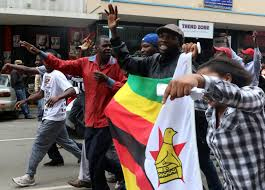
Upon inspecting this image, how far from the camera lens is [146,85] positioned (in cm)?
445

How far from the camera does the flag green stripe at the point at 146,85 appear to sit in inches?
168

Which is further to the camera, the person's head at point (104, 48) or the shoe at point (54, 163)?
the shoe at point (54, 163)

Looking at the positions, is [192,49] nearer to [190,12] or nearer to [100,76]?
[100,76]

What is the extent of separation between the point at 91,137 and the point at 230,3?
17.2 m

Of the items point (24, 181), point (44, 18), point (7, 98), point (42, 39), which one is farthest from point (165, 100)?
point (42, 39)

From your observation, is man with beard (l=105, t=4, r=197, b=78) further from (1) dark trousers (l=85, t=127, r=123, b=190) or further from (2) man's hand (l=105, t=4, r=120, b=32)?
(1) dark trousers (l=85, t=127, r=123, b=190)

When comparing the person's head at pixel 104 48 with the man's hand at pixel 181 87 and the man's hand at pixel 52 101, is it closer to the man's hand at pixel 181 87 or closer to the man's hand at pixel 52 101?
the man's hand at pixel 52 101

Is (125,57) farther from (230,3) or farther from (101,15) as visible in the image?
(230,3)

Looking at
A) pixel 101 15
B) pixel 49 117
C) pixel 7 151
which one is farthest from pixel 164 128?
pixel 101 15

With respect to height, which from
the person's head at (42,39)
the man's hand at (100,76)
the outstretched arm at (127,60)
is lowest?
the person's head at (42,39)

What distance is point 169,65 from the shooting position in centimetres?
434

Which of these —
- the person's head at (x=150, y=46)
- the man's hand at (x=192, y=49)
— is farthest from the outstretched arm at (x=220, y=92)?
the person's head at (x=150, y=46)

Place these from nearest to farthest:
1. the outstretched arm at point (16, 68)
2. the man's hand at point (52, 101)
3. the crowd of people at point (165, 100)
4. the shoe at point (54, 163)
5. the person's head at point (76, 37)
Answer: the crowd of people at point (165, 100) < the man's hand at point (52, 101) < the outstretched arm at point (16, 68) < the shoe at point (54, 163) < the person's head at point (76, 37)

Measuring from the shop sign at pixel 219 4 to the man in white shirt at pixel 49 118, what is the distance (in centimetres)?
1492
